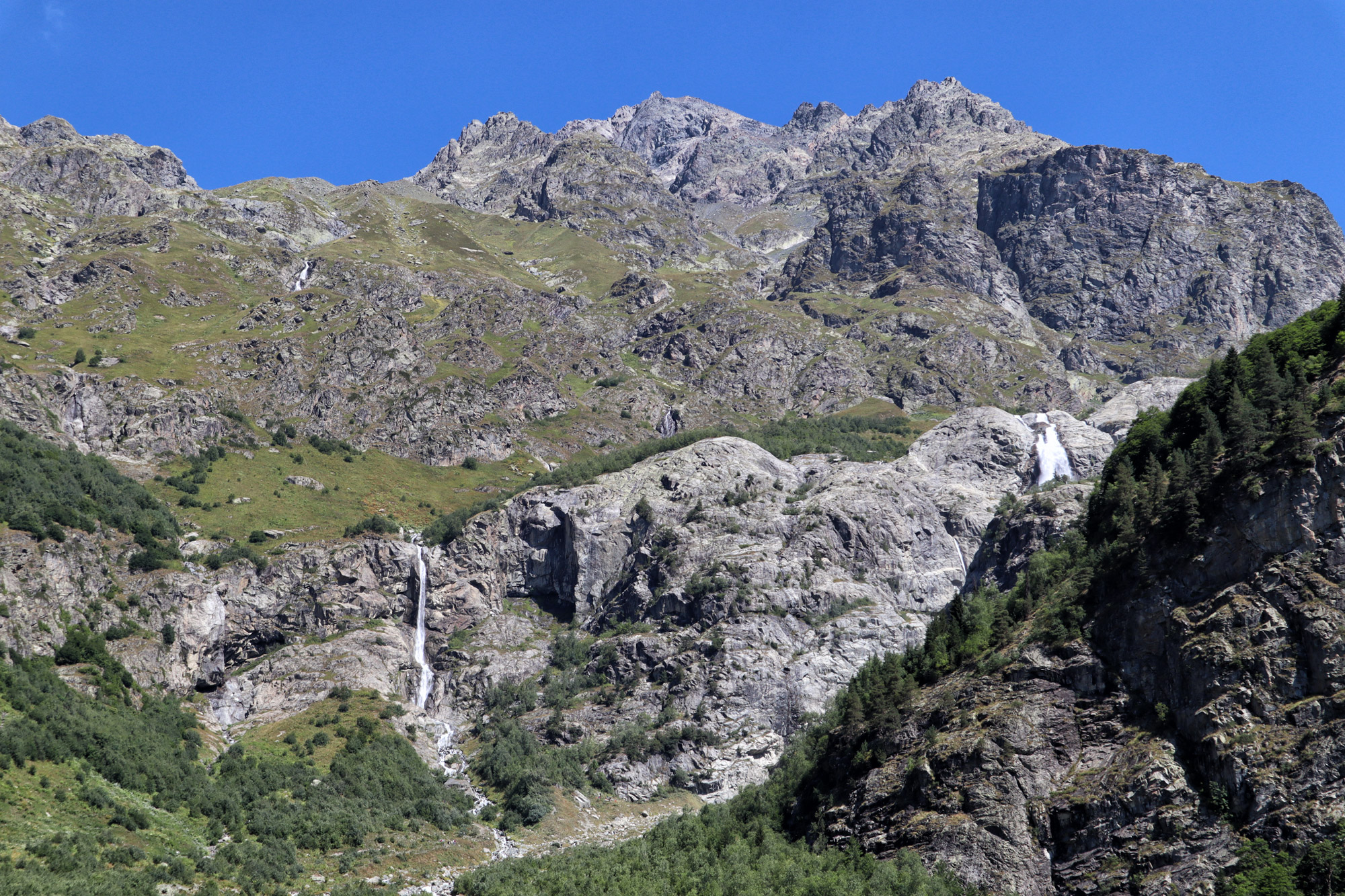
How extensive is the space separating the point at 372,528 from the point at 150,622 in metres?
42.7

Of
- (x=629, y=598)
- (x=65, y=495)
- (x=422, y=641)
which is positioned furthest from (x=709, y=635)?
(x=65, y=495)

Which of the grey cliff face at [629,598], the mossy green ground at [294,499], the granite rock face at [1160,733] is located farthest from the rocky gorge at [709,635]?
the mossy green ground at [294,499]

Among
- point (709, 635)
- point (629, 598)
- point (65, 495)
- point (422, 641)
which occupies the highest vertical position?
point (65, 495)

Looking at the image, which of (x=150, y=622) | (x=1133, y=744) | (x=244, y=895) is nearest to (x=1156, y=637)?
(x=1133, y=744)

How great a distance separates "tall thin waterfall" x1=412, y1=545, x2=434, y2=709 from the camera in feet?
494

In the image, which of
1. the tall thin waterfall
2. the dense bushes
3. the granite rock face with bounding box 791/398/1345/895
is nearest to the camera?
the granite rock face with bounding box 791/398/1345/895

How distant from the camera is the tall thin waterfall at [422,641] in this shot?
151 meters

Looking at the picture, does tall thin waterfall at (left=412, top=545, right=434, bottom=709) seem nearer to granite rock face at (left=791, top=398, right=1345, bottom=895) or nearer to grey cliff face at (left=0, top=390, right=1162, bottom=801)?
grey cliff face at (left=0, top=390, right=1162, bottom=801)

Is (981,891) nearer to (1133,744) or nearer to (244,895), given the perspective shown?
(1133,744)

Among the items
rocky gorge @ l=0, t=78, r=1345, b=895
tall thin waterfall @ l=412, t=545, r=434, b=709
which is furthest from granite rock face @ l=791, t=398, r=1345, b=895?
tall thin waterfall @ l=412, t=545, r=434, b=709

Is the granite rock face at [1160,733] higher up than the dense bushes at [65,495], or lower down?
lower down

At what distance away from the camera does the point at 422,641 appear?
159 metres

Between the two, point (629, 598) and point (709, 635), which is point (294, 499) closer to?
point (629, 598)

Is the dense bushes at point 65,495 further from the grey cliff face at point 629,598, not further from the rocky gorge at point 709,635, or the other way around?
the grey cliff face at point 629,598
